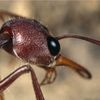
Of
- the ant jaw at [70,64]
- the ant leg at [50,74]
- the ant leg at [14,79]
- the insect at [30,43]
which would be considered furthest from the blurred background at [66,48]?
the ant leg at [14,79]

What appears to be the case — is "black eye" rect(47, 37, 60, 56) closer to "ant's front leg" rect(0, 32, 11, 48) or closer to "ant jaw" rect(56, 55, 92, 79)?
"ant jaw" rect(56, 55, 92, 79)

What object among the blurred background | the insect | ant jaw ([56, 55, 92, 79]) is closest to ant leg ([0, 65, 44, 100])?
the insect

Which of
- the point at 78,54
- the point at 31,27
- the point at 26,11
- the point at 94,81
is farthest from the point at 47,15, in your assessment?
the point at 31,27

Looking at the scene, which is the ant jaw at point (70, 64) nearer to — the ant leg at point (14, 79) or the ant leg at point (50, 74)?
the ant leg at point (50, 74)

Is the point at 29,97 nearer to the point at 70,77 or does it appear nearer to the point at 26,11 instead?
the point at 70,77

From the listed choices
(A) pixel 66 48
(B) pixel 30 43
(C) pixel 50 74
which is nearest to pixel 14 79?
(B) pixel 30 43

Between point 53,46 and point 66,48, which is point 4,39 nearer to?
point 53,46
